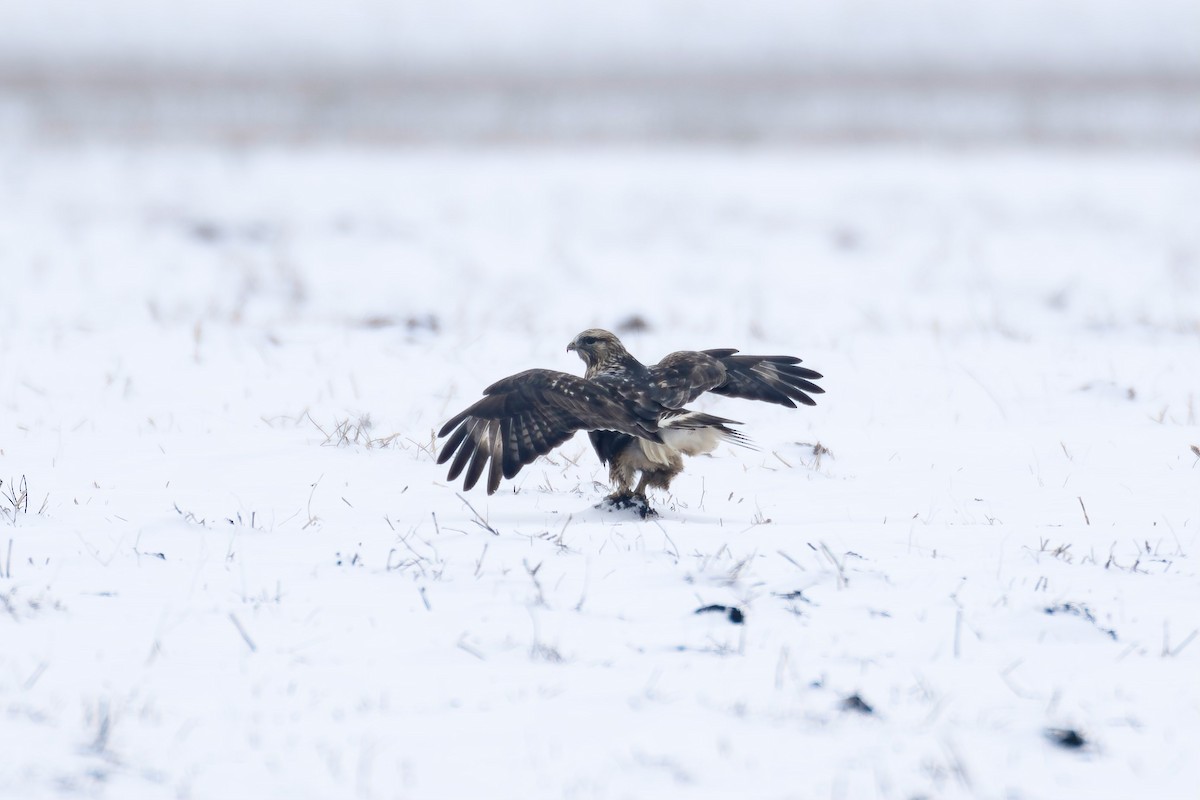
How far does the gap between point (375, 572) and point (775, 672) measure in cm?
137

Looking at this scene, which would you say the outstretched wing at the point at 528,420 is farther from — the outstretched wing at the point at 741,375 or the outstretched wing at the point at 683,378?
the outstretched wing at the point at 741,375

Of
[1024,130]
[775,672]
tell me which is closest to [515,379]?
[775,672]

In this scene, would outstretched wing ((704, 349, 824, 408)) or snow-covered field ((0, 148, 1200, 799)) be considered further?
outstretched wing ((704, 349, 824, 408))

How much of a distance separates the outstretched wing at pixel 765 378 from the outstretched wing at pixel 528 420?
109 centimetres

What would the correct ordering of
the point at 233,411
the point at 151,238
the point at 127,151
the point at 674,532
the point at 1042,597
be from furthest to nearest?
1. the point at 127,151
2. the point at 151,238
3. the point at 233,411
4. the point at 674,532
5. the point at 1042,597

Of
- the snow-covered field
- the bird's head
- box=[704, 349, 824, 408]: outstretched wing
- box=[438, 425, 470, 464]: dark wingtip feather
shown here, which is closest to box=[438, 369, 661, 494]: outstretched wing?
box=[438, 425, 470, 464]: dark wingtip feather

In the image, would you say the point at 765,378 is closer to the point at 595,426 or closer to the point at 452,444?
the point at 595,426

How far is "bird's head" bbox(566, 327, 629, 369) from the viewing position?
5.66m

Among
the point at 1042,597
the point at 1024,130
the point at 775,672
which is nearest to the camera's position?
the point at 775,672

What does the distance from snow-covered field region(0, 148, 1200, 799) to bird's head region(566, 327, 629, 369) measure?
1.78ft

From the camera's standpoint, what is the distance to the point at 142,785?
275cm

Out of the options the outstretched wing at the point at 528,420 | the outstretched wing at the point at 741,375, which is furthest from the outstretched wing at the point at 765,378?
the outstretched wing at the point at 528,420

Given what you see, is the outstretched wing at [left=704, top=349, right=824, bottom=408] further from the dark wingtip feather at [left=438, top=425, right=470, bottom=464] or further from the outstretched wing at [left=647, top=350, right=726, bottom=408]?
the dark wingtip feather at [left=438, top=425, right=470, bottom=464]

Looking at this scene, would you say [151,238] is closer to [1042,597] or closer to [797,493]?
[797,493]
